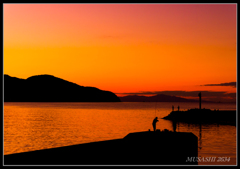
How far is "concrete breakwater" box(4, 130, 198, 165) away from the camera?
21.0 meters

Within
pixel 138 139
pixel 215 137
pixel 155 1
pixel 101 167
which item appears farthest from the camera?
pixel 215 137

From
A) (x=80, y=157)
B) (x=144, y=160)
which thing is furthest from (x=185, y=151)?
(x=80, y=157)

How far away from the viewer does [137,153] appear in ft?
73.8

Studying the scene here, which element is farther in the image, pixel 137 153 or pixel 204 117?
pixel 204 117

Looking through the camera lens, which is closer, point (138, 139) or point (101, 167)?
point (101, 167)

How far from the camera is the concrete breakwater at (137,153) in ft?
69.1

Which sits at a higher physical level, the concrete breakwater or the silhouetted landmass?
the concrete breakwater

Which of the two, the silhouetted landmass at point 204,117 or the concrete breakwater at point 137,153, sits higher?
the concrete breakwater at point 137,153

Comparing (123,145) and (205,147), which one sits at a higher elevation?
(123,145)

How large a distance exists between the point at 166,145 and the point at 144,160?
216 cm

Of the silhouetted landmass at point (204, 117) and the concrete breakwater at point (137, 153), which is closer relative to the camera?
the concrete breakwater at point (137, 153)

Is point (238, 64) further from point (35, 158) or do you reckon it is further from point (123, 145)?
point (35, 158)

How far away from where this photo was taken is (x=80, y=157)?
2170 cm

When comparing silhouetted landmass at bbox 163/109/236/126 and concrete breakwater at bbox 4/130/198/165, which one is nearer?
concrete breakwater at bbox 4/130/198/165
